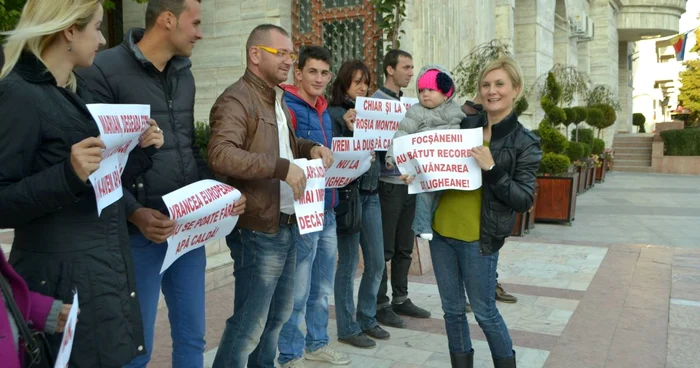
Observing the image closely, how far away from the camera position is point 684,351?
4.70 metres

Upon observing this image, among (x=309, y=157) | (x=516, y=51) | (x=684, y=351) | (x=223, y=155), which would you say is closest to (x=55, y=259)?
(x=223, y=155)

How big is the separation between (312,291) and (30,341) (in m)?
2.59

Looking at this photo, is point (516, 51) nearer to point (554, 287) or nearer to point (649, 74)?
point (554, 287)

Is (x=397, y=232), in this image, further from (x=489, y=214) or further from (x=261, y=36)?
(x=261, y=36)

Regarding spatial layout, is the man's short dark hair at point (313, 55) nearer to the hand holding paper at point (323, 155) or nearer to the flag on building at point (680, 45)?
the hand holding paper at point (323, 155)

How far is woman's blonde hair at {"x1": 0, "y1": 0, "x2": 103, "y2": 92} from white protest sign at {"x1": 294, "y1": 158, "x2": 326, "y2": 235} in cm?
147

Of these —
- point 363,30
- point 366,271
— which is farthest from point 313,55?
point 363,30

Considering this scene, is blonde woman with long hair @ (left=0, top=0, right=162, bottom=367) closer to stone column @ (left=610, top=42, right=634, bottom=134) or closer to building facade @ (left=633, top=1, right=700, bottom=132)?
stone column @ (left=610, top=42, right=634, bottom=134)

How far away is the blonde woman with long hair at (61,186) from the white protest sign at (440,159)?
5.93ft

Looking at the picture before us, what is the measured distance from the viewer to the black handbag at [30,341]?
1.86 metres

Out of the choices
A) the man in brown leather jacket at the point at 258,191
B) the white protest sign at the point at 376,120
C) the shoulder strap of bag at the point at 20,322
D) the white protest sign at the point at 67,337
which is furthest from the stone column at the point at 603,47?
the shoulder strap of bag at the point at 20,322

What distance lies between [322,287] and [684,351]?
8.82 feet

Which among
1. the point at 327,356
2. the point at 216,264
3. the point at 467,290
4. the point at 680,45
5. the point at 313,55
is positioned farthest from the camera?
the point at 680,45

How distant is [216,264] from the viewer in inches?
248
